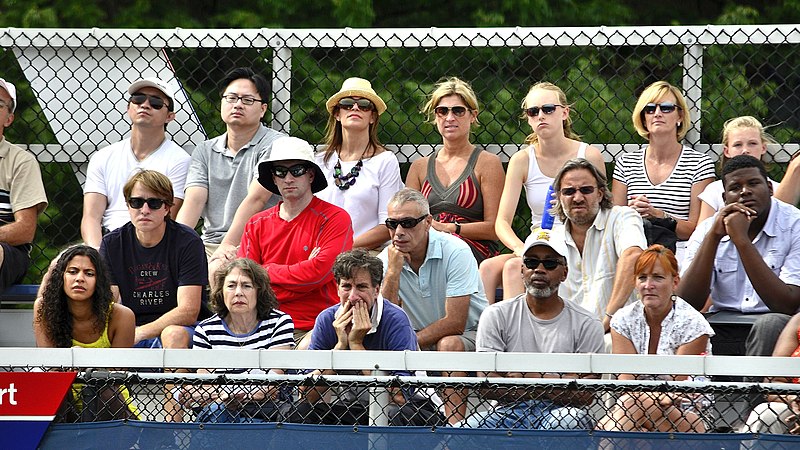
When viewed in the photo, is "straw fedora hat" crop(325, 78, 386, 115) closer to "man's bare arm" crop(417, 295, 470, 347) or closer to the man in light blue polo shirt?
the man in light blue polo shirt

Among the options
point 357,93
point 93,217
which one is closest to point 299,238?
point 357,93

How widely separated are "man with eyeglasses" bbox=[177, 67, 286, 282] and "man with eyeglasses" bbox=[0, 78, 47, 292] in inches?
30.2

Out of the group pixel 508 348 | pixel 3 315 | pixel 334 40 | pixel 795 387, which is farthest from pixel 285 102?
pixel 795 387

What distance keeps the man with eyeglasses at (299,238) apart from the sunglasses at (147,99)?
3.09ft

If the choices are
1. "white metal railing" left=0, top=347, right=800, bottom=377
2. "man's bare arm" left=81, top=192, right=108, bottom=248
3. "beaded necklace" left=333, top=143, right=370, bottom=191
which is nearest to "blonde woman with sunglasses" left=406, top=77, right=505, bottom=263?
"beaded necklace" left=333, top=143, right=370, bottom=191

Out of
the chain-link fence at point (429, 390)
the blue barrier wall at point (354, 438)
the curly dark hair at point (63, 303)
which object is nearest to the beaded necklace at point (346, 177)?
the curly dark hair at point (63, 303)

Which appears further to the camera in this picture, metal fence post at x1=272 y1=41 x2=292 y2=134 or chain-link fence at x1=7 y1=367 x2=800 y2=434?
metal fence post at x1=272 y1=41 x2=292 y2=134

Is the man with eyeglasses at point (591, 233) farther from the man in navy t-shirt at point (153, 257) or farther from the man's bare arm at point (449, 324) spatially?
the man in navy t-shirt at point (153, 257)

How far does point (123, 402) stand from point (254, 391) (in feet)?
1.54

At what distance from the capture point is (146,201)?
21.0 ft

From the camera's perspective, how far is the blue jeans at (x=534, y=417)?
472 cm

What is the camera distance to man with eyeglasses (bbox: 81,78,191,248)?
7.24m

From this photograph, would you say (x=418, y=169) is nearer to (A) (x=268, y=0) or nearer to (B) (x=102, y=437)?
(B) (x=102, y=437)

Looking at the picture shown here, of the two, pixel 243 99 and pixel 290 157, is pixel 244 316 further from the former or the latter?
pixel 243 99
